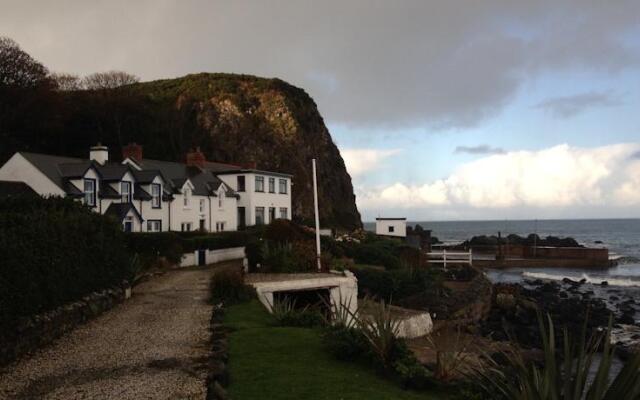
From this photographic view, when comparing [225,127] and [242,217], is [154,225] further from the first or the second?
[225,127]

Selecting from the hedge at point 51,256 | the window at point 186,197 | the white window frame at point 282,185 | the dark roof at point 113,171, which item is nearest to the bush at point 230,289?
the hedge at point 51,256

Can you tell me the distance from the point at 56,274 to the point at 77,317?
1721 mm

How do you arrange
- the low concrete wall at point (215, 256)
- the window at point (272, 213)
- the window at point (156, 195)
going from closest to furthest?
the low concrete wall at point (215, 256) → the window at point (156, 195) → the window at point (272, 213)

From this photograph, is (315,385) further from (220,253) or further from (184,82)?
(184,82)

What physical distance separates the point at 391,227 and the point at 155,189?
32009mm

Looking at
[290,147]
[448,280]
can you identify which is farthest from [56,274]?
[290,147]

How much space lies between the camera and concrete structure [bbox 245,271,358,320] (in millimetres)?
22703

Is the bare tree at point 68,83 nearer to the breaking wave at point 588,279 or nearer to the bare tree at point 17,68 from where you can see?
the bare tree at point 17,68

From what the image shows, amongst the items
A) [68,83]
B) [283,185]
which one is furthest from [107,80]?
[283,185]

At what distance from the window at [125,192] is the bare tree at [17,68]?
2927 centimetres

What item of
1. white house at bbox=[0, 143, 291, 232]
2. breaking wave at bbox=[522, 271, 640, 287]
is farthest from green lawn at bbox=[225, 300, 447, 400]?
breaking wave at bbox=[522, 271, 640, 287]

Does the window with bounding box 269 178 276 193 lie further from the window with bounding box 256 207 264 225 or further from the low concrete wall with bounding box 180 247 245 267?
the low concrete wall with bounding box 180 247 245 267

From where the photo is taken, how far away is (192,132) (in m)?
93.4

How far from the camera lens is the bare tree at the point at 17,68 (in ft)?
191
